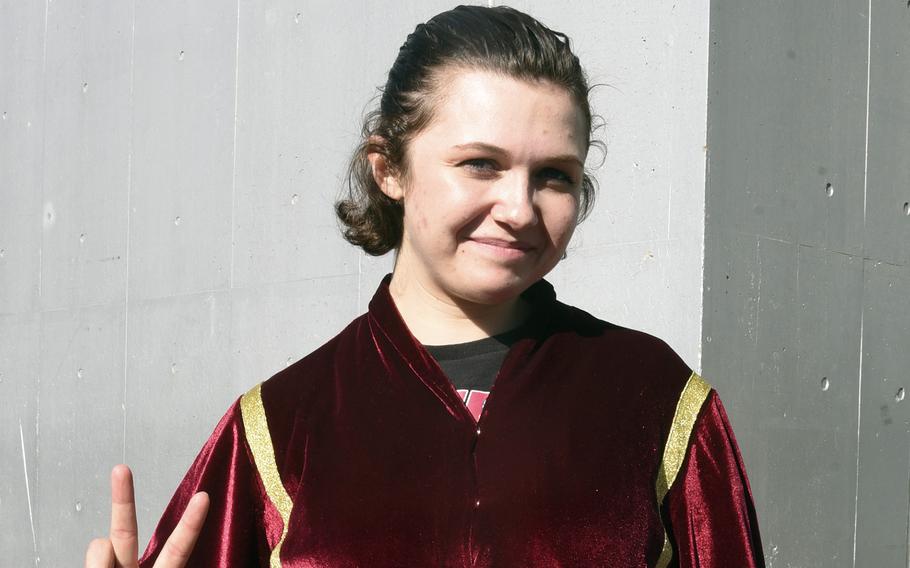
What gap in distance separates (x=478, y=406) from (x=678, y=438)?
30cm

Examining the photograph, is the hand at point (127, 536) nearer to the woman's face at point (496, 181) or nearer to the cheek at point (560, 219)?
the woman's face at point (496, 181)

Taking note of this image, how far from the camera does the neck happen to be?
6.64 feet

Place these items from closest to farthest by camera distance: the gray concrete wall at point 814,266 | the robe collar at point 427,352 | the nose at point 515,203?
1. the nose at point 515,203
2. the robe collar at point 427,352
3. the gray concrete wall at point 814,266

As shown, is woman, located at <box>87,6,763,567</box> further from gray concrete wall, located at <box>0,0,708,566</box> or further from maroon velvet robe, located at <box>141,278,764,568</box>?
gray concrete wall, located at <box>0,0,708,566</box>

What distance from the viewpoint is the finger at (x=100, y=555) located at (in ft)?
5.49

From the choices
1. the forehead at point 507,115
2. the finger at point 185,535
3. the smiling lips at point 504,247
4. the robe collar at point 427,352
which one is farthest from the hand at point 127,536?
the forehead at point 507,115

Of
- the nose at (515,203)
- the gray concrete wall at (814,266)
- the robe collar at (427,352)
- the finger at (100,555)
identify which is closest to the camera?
the finger at (100,555)

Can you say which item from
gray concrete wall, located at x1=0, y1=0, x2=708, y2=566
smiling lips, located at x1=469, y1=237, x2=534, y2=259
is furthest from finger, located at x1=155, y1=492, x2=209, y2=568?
gray concrete wall, located at x1=0, y1=0, x2=708, y2=566

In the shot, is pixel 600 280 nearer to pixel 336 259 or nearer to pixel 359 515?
pixel 336 259

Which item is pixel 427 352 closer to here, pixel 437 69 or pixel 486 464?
pixel 486 464

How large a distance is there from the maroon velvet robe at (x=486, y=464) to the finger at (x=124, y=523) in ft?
0.90

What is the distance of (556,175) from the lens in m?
1.91

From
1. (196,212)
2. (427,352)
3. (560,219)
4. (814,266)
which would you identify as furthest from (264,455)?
(196,212)

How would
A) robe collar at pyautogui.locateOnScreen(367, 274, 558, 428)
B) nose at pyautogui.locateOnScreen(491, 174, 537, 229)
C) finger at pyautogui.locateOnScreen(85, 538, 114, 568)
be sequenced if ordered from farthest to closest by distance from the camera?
robe collar at pyautogui.locateOnScreen(367, 274, 558, 428)
nose at pyautogui.locateOnScreen(491, 174, 537, 229)
finger at pyautogui.locateOnScreen(85, 538, 114, 568)
